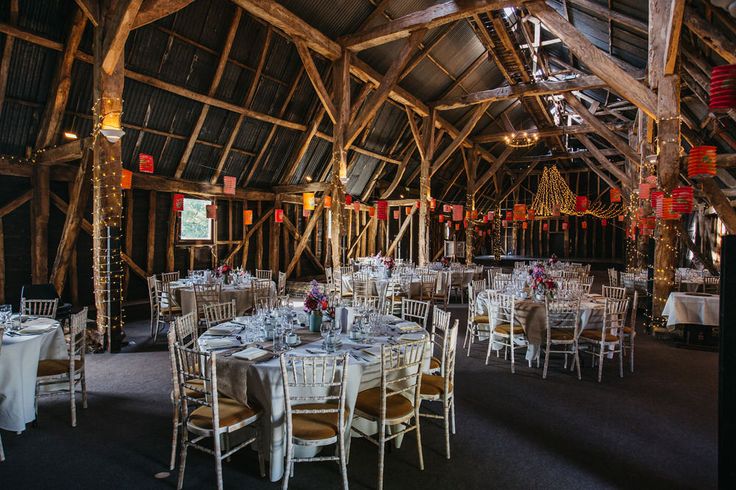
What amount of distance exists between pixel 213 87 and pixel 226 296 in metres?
4.94

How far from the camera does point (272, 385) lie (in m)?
3.11

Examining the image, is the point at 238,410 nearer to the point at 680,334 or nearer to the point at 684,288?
the point at 680,334

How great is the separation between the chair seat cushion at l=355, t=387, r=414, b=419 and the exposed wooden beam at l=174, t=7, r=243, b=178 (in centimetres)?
822

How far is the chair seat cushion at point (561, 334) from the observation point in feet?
18.9

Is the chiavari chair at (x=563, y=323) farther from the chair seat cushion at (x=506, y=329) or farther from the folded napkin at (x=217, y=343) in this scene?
the folded napkin at (x=217, y=343)

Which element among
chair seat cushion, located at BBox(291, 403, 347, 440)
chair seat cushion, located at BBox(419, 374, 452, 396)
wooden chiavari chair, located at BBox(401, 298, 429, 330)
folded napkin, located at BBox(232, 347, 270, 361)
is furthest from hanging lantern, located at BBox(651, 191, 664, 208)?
folded napkin, located at BBox(232, 347, 270, 361)

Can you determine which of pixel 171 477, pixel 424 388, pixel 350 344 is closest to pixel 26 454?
pixel 171 477

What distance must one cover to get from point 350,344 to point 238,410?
1.06 meters

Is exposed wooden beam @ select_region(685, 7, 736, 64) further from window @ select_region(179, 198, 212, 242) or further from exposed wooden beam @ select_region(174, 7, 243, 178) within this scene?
window @ select_region(179, 198, 212, 242)

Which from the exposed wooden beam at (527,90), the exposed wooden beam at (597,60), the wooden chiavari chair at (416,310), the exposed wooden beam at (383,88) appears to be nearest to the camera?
the wooden chiavari chair at (416,310)

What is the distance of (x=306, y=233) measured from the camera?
13141 mm

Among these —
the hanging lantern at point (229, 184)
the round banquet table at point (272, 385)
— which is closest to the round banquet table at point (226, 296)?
the hanging lantern at point (229, 184)

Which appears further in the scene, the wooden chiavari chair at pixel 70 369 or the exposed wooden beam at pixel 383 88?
the exposed wooden beam at pixel 383 88

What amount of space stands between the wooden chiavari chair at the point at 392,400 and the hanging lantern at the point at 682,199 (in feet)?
20.1
